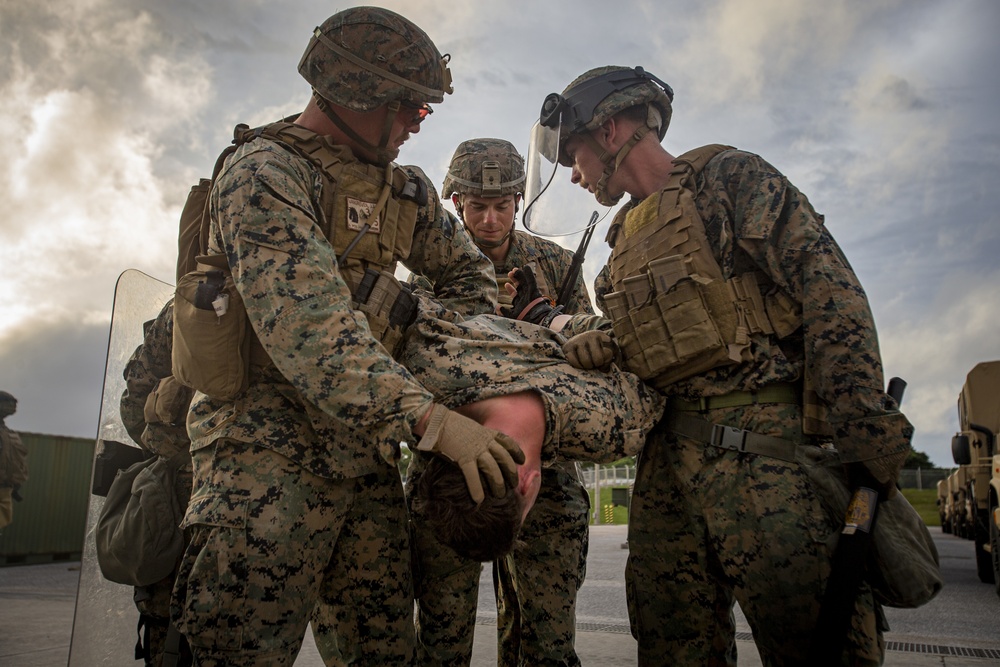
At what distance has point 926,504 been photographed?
30.1m

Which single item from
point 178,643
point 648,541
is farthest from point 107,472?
point 648,541

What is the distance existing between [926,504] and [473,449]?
33460 millimetres

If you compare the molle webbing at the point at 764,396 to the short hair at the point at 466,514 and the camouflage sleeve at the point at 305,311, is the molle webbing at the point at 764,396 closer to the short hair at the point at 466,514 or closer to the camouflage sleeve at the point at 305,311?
the short hair at the point at 466,514

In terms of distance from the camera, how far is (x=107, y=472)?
3473 millimetres

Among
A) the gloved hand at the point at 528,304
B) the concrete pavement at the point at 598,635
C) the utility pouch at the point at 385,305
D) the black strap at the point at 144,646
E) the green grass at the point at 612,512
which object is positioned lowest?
the green grass at the point at 612,512

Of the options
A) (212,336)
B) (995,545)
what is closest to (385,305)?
(212,336)

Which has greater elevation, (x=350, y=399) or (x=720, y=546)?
(x=350, y=399)

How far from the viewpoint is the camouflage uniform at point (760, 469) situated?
2.12 metres

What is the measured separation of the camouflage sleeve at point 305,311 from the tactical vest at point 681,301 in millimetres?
857

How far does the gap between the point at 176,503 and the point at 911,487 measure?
41374 mm

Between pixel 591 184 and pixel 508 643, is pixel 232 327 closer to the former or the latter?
pixel 591 184

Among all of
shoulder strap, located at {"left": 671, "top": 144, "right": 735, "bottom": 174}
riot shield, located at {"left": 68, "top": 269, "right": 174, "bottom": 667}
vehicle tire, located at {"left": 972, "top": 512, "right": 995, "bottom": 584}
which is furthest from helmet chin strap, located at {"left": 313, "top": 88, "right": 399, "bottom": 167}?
vehicle tire, located at {"left": 972, "top": 512, "right": 995, "bottom": 584}

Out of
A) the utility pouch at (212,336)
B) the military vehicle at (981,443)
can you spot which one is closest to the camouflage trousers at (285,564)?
the utility pouch at (212,336)

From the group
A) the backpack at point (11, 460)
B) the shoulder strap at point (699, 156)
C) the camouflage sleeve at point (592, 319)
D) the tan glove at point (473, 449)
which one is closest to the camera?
the tan glove at point (473, 449)
